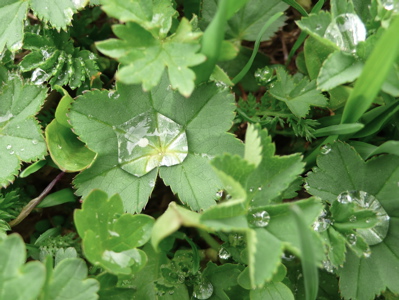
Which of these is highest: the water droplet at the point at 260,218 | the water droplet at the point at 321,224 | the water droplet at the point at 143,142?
the water droplet at the point at 260,218

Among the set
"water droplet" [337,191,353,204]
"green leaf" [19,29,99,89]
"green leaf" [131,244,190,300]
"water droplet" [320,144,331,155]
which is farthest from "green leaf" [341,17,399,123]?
"green leaf" [19,29,99,89]

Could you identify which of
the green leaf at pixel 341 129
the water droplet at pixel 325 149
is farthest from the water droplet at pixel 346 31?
the water droplet at pixel 325 149

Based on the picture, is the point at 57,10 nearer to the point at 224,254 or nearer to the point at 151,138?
the point at 151,138

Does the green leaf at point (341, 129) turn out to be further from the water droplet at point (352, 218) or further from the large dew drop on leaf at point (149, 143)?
the large dew drop on leaf at point (149, 143)

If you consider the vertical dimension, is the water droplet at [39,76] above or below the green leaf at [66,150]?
above

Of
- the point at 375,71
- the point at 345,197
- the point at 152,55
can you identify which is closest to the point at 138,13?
the point at 152,55

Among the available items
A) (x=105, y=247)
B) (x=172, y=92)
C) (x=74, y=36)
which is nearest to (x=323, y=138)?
(x=172, y=92)
